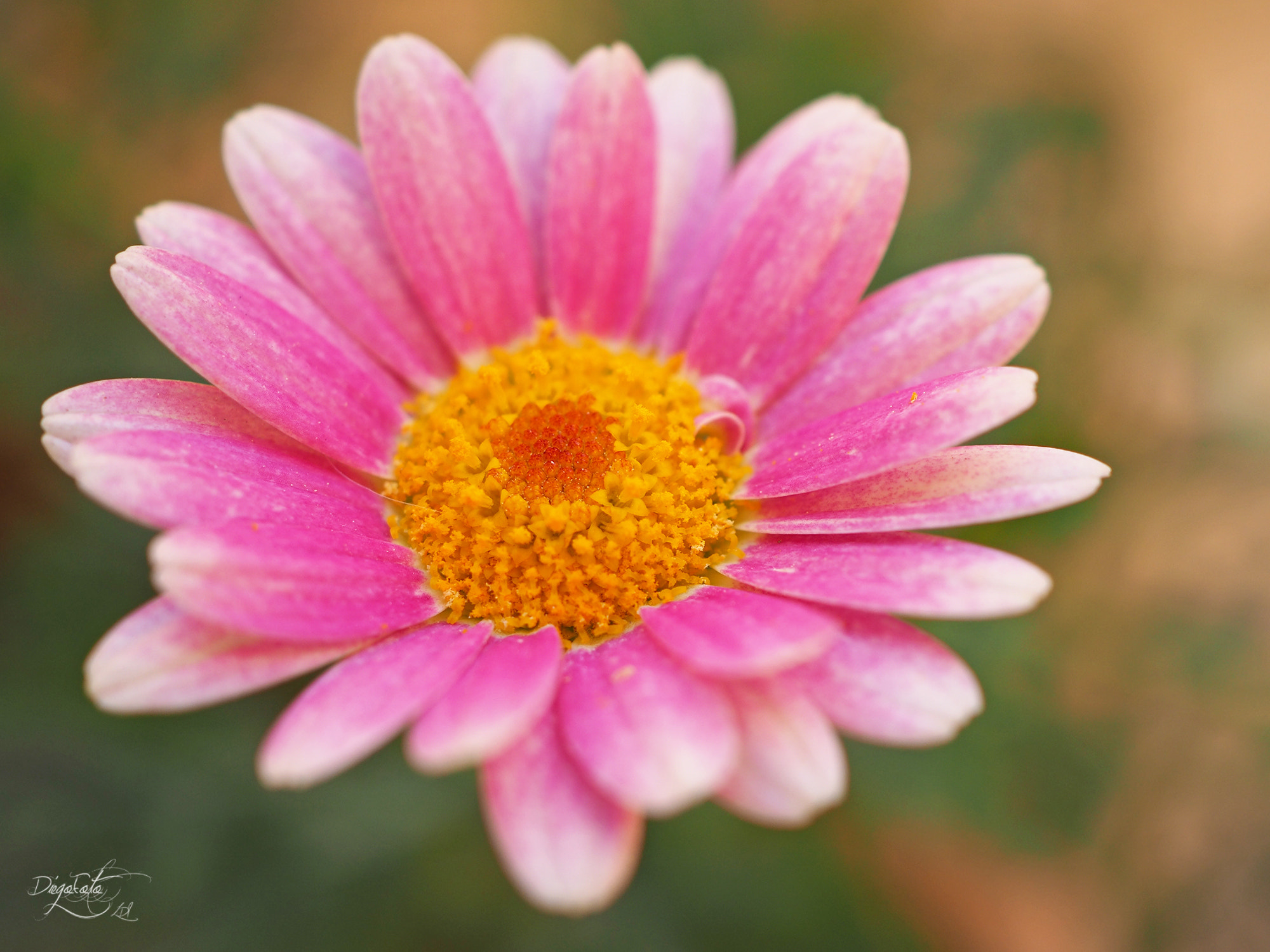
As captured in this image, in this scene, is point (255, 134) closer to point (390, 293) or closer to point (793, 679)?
point (390, 293)

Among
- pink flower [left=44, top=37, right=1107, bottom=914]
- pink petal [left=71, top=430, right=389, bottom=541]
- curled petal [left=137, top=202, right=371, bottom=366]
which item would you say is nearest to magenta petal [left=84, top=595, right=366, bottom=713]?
pink flower [left=44, top=37, right=1107, bottom=914]

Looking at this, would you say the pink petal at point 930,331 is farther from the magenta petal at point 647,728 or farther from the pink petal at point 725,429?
the magenta petal at point 647,728

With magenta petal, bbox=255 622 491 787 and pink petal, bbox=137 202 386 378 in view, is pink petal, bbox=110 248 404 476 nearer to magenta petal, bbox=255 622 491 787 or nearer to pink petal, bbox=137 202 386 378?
pink petal, bbox=137 202 386 378

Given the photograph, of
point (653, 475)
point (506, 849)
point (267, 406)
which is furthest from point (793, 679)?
point (267, 406)

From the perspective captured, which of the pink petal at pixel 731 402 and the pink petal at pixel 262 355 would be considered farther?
the pink petal at pixel 731 402

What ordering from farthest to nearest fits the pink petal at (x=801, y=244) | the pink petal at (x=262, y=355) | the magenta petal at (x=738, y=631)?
the pink petal at (x=801, y=244) → the pink petal at (x=262, y=355) → the magenta petal at (x=738, y=631)

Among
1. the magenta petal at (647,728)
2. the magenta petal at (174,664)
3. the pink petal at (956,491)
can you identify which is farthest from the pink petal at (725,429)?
the magenta petal at (174,664)
